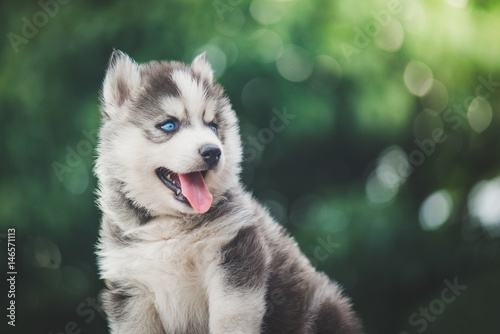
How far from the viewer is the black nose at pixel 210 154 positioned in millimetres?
2865

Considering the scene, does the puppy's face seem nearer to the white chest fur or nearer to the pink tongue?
the pink tongue

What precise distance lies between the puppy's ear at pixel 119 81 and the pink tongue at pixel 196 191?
0.62m

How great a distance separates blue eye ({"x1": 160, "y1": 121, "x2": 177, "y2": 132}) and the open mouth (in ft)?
0.71

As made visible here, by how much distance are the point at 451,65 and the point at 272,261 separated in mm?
3196

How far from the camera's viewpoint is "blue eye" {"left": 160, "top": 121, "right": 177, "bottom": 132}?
3064 millimetres

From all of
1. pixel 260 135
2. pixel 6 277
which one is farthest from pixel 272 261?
pixel 6 277

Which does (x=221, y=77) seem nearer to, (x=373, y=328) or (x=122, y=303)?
(x=122, y=303)

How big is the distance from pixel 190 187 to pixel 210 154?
0.20 meters

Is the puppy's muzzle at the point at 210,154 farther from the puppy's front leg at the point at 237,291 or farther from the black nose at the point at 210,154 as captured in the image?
the puppy's front leg at the point at 237,291

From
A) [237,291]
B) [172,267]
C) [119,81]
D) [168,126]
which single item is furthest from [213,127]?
[237,291]

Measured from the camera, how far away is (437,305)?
577cm

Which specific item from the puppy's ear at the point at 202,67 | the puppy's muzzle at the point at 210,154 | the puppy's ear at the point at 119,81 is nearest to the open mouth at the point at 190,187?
the puppy's muzzle at the point at 210,154

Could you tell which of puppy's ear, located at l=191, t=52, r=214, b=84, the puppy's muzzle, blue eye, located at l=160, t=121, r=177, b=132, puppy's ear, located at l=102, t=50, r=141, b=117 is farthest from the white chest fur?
puppy's ear, located at l=191, t=52, r=214, b=84

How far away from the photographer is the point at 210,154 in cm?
289
